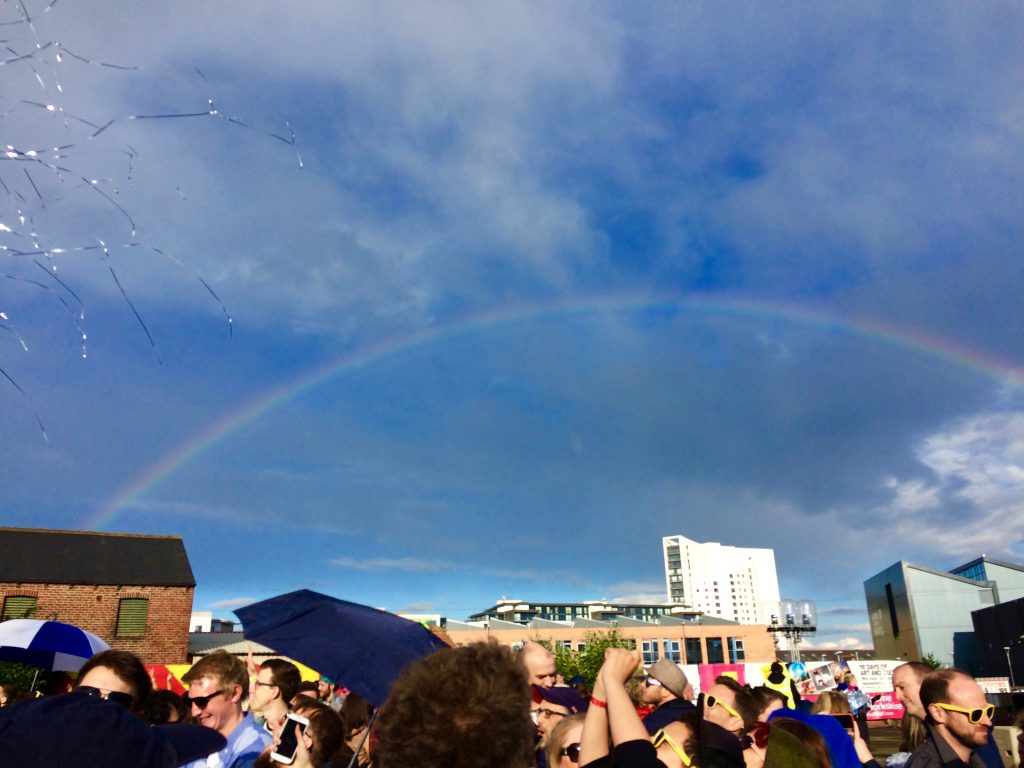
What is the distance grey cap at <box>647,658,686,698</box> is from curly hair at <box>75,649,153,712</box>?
3.81 meters

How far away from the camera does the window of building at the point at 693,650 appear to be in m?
86.6

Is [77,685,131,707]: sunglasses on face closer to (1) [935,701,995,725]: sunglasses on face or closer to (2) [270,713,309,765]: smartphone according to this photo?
(2) [270,713,309,765]: smartphone

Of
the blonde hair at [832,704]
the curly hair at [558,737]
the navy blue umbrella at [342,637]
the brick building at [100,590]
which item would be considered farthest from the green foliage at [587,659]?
the curly hair at [558,737]

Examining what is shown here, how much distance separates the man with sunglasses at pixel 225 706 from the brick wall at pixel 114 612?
40.9 m

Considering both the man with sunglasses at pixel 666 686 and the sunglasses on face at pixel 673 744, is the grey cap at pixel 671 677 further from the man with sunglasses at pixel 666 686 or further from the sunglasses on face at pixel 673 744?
the sunglasses on face at pixel 673 744

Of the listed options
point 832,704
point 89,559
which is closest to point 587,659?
point 89,559

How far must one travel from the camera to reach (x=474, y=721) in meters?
1.83

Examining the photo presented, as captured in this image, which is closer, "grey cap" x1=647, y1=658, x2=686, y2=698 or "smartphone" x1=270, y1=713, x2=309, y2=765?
"smartphone" x1=270, y1=713, x2=309, y2=765

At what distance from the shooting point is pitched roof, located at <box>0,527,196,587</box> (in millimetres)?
40562

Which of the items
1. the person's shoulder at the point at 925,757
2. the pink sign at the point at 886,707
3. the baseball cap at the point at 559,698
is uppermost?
the baseball cap at the point at 559,698

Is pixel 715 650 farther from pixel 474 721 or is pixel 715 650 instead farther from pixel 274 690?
pixel 474 721

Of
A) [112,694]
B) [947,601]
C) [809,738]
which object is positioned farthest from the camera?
[947,601]

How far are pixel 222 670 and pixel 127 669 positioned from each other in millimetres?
1671

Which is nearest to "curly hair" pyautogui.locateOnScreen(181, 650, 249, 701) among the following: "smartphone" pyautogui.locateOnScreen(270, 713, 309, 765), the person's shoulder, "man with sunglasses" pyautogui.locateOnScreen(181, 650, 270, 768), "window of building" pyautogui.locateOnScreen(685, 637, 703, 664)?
"man with sunglasses" pyautogui.locateOnScreen(181, 650, 270, 768)
